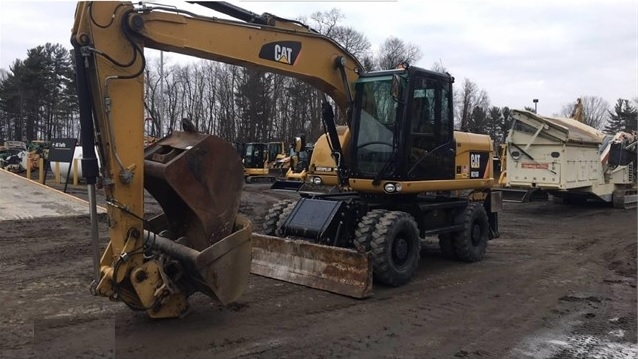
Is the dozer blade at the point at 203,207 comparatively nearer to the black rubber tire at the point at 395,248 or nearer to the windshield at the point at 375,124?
the black rubber tire at the point at 395,248

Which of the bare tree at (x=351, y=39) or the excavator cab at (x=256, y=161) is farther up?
the bare tree at (x=351, y=39)

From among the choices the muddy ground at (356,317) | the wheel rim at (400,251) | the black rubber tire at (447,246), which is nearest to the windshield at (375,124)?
the wheel rim at (400,251)

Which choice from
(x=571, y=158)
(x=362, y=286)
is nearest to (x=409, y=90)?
(x=362, y=286)

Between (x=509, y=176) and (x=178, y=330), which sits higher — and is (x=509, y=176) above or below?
above

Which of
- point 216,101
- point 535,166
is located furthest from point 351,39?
point 535,166

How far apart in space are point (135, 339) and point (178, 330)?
0.39m

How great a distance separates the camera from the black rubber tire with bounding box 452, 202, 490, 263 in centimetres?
838

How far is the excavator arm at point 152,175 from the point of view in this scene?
14.7ft

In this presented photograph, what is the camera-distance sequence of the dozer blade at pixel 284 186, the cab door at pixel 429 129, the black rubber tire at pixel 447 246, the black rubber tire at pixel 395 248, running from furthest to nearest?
1. the dozer blade at pixel 284 186
2. the black rubber tire at pixel 447 246
3. the cab door at pixel 429 129
4. the black rubber tire at pixel 395 248

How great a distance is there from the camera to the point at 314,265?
6551 mm

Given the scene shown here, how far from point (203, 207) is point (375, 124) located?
325 cm

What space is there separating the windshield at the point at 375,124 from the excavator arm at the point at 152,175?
2.51 m

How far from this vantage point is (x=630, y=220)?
14.8m

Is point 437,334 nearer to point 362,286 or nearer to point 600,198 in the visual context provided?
point 362,286
